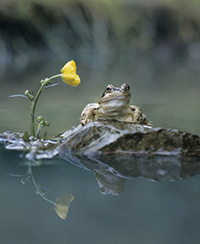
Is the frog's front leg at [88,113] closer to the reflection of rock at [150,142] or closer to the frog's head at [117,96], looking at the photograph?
the frog's head at [117,96]

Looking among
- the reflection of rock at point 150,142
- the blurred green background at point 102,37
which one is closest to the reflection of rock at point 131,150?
the reflection of rock at point 150,142

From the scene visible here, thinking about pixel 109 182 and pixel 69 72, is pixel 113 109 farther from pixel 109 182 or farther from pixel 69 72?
pixel 109 182

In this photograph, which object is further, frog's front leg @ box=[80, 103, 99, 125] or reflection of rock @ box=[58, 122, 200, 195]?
Result: frog's front leg @ box=[80, 103, 99, 125]

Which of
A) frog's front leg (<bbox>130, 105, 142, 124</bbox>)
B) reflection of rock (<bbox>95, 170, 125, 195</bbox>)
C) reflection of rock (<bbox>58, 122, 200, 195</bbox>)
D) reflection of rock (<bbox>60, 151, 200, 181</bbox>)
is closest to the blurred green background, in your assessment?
frog's front leg (<bbox>130, 105, 142, 124</bbox>)

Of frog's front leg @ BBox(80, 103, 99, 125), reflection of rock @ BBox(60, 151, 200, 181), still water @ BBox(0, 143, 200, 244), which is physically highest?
frog's front leg @ BBox(80, 103, 99, 125)

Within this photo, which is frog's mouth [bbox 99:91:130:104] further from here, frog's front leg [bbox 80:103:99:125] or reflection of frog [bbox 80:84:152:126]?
frog's front leg [bbox 80:103:99:125]

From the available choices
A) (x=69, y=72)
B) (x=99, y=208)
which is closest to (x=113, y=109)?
(x=69, y=72)
